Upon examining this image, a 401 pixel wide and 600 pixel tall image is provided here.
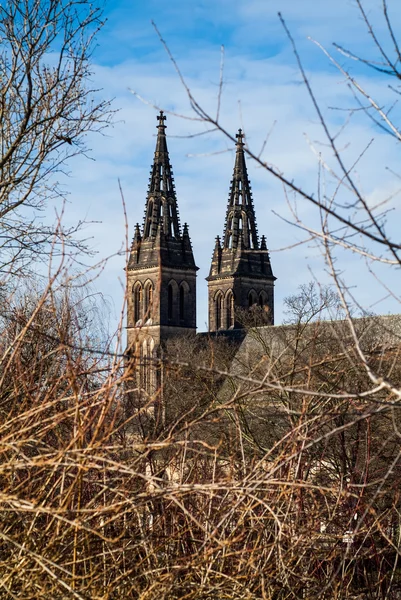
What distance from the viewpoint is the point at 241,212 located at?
242 ft

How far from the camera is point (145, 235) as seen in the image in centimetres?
7131

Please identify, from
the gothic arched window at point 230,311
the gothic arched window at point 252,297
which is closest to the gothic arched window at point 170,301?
the gothic arched window at point 230,311

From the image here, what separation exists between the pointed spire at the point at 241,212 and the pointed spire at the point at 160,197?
14.9 feet

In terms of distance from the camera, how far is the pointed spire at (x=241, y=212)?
2886 inches

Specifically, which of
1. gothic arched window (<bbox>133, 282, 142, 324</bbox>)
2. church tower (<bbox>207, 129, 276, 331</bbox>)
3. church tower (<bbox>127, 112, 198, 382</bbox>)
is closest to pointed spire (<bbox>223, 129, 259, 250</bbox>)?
church tower (<bbox>207, 129, 276, 331</bbox>)

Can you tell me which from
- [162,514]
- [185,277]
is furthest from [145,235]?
[162,514]

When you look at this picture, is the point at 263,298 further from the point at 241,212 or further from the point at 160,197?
the point at 160,197

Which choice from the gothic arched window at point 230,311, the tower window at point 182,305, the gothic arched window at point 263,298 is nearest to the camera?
the tower window at point 182,305

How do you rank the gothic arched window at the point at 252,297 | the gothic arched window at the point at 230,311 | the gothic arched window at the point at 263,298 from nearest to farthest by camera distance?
the gothic arched window at the point at 230,311
the gothic arched window at the point at 252,297
the gothic arched window at the point at 263,298

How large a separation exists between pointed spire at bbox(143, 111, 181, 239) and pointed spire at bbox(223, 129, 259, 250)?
4552mm

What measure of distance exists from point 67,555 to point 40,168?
6704 mm

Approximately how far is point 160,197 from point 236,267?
25.7 feet

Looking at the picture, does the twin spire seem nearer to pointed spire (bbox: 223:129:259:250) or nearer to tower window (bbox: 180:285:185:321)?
pointed spire (bbox: 223:129:259:250)

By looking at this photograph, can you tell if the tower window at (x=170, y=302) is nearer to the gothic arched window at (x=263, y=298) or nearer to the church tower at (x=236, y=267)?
the church tower at (x=236, y=267)
